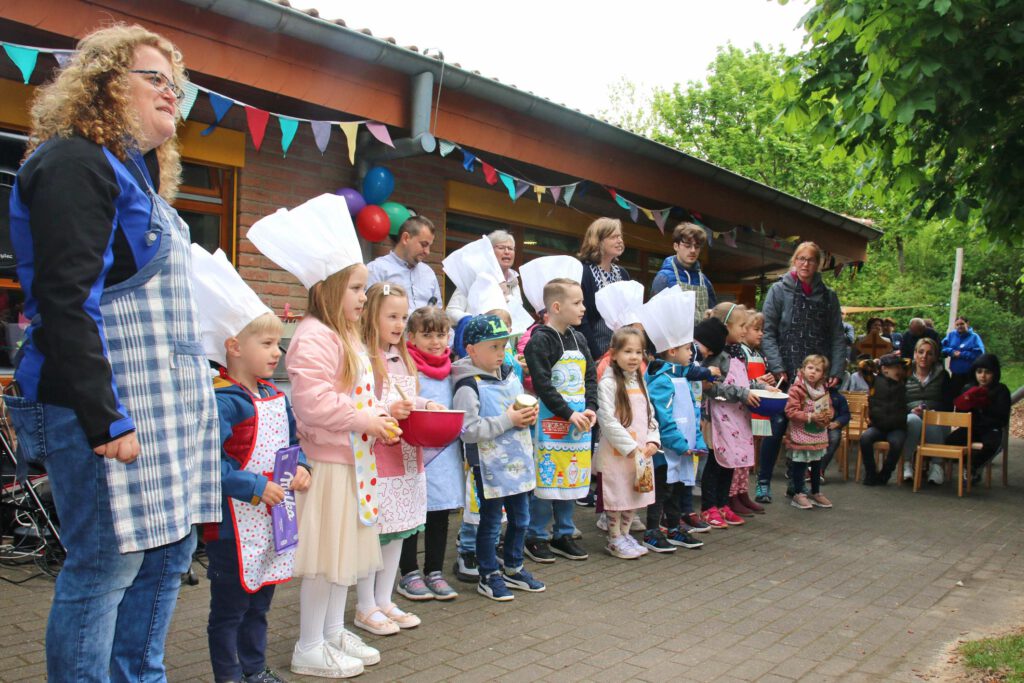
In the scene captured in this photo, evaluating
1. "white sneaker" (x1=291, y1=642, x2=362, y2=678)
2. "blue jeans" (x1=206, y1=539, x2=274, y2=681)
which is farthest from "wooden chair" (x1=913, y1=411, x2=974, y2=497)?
"blue jeans" (x1=206, y1=539, x2=274, y2=681)

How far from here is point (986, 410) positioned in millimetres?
10195

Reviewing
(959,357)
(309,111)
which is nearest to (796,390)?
(309,111)

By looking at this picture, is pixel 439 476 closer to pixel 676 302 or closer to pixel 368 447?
pixel 368 447

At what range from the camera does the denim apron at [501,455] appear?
489 centimetres

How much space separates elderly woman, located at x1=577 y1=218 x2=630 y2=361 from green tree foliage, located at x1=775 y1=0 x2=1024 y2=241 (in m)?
2.02

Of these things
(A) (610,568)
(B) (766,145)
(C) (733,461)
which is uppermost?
(B) (766,145)

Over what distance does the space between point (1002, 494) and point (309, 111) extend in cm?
835

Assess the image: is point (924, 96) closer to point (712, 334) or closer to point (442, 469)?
point (712, 334)

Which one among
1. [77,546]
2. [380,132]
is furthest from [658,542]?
[77,546]

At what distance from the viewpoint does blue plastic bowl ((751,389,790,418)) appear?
6.98 metres

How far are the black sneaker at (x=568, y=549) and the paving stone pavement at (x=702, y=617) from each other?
0.09 metres

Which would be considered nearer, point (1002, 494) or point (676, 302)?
point (676, 302)

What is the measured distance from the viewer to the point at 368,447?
393 cm

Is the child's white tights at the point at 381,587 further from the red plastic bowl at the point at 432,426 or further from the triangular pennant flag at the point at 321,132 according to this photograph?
the triangular pennant flag at the point at 321,132
